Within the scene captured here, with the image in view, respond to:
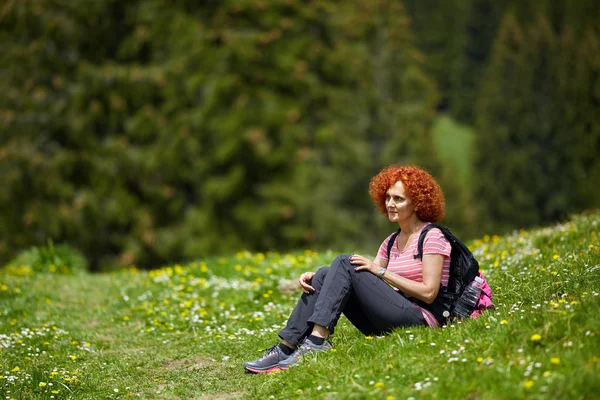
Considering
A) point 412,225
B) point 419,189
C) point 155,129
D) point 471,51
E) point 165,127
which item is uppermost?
point 471,51

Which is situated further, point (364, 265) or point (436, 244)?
point (364, 265)

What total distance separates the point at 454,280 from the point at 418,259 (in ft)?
1.18

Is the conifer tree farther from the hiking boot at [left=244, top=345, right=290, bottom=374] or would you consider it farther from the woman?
the hiking boot at [left=244, top=345, right=290, bottom=374]

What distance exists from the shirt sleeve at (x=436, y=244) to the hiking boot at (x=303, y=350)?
114 centimetres

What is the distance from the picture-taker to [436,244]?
5469 mm

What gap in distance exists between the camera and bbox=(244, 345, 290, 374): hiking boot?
5793 mm

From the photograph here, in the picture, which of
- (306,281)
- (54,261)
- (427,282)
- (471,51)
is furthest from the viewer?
(471,51)

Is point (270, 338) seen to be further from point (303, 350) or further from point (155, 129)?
point (155, 129)

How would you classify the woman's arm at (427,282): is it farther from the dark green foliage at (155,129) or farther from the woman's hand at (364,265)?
the dark green foliage at (155,129)

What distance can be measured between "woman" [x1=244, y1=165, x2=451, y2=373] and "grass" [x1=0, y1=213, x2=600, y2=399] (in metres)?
0.19

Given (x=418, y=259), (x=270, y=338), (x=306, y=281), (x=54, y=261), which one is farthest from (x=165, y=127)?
(x=418, y=259)

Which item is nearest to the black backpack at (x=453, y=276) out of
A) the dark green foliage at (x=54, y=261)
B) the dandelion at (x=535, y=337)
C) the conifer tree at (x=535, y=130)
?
the dandelion at (x=535, y=337)

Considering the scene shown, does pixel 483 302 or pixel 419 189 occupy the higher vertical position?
pixel 419 189

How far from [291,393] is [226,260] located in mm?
6643
